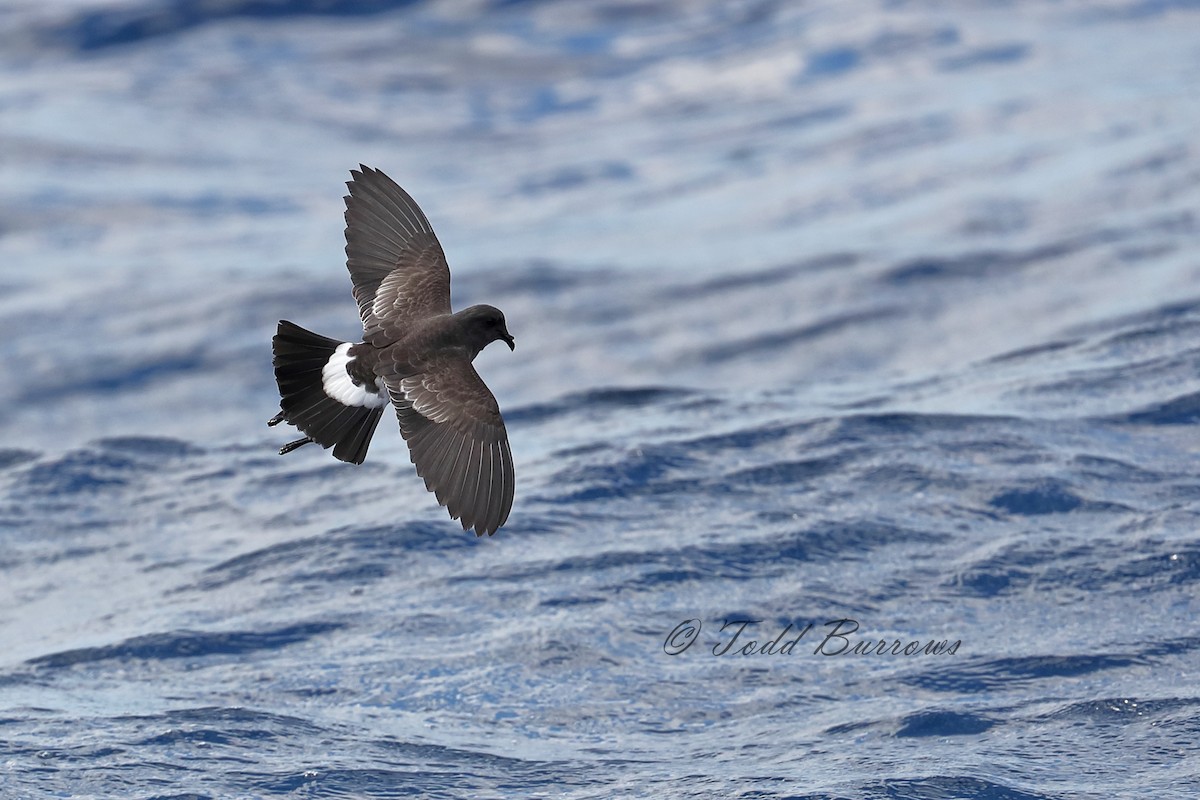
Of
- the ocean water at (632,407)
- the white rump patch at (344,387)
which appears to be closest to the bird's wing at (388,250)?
the white rump patch at (344,387)

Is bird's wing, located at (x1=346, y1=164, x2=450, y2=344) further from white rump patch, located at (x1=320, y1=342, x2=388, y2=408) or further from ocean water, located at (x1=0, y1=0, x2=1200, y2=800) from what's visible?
ocean water, located at (x1=0, y1=0, x2=1200, y2=800)

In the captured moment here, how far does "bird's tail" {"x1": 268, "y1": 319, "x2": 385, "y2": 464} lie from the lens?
5789 millimetres

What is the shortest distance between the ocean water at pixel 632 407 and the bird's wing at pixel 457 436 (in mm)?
2207

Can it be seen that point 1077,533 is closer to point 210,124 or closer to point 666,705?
point 666,705

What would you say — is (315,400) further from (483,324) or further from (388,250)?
(388,250)

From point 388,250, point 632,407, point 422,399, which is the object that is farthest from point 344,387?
point 632,407

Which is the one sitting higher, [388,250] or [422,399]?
[388,250]

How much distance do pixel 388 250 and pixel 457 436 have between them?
1.13 metres

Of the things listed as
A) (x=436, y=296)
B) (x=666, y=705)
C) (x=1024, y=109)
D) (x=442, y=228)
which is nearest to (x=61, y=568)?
(x=666, y=705)

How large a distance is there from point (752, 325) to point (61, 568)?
6059 millimetres

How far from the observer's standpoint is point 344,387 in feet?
19.4

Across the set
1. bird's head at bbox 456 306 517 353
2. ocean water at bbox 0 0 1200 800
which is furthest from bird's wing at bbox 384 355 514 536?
ocean water at bbox 0 0 1200 800

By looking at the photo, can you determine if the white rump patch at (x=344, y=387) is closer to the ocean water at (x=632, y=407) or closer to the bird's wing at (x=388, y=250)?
the bird's wing at (x=388, y=250)

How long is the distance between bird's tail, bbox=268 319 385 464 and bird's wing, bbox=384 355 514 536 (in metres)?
0.14
